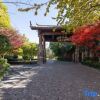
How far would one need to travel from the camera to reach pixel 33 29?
43.7 m

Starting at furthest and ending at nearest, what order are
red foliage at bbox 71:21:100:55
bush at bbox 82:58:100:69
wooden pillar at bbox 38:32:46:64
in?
wooden pillar at bbox 38:32:46:64
bush at bbox 82:58:100:69
red foliage at bbox 71:21:100:55

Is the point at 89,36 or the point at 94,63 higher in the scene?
the point at 89,36

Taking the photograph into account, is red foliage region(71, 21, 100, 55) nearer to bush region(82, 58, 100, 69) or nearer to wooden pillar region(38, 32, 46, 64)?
bush region(82, 58, 100, 69)

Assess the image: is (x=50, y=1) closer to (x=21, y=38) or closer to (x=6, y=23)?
(x=6, y=23)

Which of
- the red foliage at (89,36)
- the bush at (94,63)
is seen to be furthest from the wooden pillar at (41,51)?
the red foliage at (89,36)

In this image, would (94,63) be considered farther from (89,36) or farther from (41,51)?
(41,51)

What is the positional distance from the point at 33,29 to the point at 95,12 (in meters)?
32.0

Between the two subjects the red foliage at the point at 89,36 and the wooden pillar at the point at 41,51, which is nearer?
the red foliage at the point at 89,36

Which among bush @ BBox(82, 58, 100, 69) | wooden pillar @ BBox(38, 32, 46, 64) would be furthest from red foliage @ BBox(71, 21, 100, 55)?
wooden pillar @ BBox(38, 32, 46, 64)

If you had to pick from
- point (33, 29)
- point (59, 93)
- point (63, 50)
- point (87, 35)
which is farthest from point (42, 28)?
point (59, 93)

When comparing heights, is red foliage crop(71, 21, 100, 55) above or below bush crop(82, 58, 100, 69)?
above

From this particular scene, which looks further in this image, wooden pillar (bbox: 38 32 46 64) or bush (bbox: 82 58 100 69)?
wooden pillar (bbox: 38 32 46 64)

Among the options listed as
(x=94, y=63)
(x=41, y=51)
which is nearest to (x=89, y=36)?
(x=94, y=63)

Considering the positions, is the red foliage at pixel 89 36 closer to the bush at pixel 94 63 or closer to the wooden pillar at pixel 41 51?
the bush at pixel 94 63
